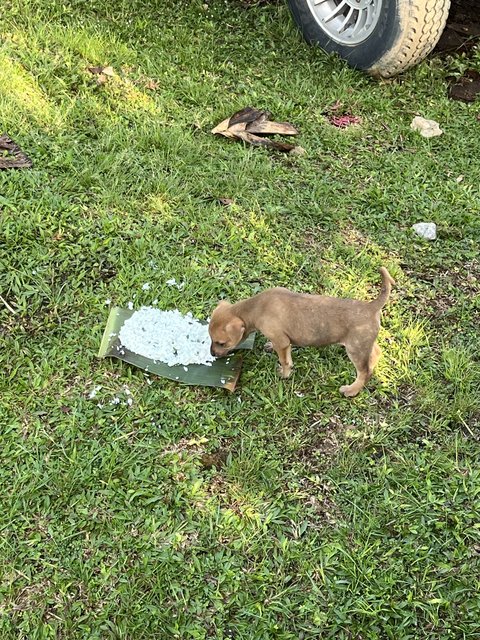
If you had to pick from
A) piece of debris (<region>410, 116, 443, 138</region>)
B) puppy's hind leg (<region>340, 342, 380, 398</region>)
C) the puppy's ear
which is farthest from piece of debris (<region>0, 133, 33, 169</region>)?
piece of debris (<region>410, 116, 443, 138</region>)

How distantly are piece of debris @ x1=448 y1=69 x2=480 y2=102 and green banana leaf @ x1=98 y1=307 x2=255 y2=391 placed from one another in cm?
331

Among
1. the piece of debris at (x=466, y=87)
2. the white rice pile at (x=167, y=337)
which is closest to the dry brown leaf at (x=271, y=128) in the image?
the piece of debris at (x=466, y=87)

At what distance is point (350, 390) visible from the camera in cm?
339

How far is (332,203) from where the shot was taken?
177 inches

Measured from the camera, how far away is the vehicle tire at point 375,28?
5066 mm

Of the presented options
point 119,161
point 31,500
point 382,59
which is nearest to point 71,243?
point 119,161

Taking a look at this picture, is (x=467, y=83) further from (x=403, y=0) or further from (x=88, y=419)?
(x=88, y=419)

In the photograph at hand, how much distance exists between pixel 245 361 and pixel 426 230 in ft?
5.36

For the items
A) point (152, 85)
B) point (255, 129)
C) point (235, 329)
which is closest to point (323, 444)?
point (235, 329)

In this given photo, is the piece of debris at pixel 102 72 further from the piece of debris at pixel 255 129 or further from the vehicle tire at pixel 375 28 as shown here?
the vehicle tire at pixel 375 28

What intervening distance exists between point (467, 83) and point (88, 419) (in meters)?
4.39

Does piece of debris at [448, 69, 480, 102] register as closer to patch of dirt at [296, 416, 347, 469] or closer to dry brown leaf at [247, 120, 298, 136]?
dry brown leaf at [247, 120, 298, 136]

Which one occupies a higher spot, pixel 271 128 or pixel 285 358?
pixel 271 128

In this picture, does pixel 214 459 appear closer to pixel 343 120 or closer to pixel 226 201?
pixel 226 201
